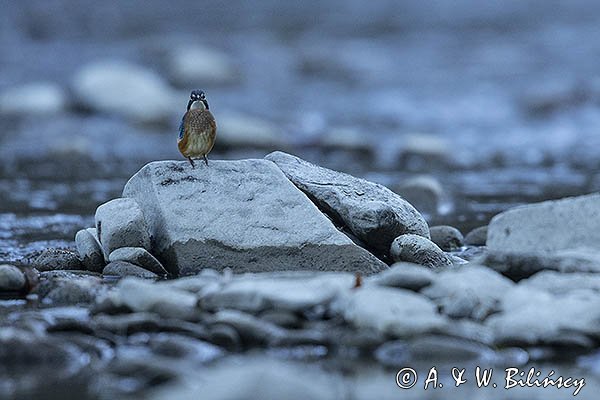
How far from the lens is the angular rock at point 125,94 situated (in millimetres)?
15055

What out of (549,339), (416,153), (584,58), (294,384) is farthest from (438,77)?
(294,384)

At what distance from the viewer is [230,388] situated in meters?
3.56

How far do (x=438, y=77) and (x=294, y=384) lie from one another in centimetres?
1522

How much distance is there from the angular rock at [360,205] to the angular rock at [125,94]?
327 inches

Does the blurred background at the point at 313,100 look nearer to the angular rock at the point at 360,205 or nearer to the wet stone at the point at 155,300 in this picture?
the angular rock at the point at 360,205

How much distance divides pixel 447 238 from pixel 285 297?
2.62 m

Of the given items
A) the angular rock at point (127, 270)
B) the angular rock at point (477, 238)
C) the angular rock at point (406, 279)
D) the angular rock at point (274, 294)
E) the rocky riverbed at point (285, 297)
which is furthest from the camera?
the angular rock at point (477, 238)

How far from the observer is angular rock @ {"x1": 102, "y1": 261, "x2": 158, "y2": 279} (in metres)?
6.06

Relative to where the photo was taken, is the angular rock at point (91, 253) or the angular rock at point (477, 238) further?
the angular rock at point (477, 238)

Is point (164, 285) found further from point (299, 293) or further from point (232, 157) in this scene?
point (232, 157)

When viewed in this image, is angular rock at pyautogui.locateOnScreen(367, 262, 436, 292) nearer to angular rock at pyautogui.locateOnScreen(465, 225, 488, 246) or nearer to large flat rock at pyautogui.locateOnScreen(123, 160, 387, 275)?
large flat rock at pyautogui.locateOnScreen(123, 160, 387, 275)

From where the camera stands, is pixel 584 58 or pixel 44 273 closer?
pixel 44 273

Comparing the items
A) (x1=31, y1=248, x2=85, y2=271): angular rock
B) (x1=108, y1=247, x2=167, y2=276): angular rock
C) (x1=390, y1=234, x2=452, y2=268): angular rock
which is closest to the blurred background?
(x1=31, y1=248, x2=85, y2=271): angular rock

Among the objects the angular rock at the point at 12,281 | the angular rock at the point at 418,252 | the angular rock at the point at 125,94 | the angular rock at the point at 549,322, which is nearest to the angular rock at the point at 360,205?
the angular rock at the point at 418,252
